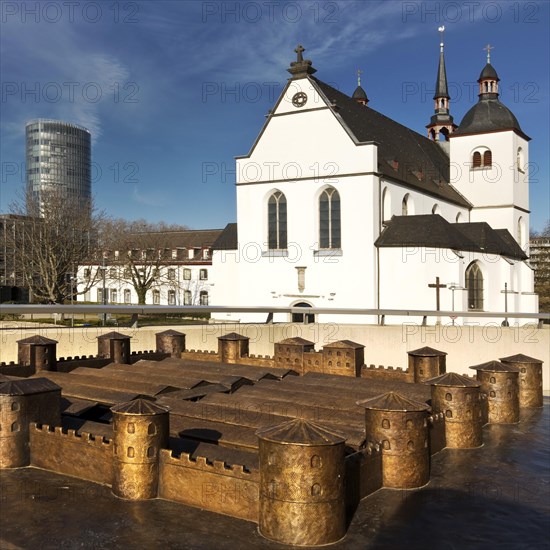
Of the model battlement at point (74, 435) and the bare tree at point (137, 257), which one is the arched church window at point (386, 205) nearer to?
the bare tree at point (137, 257)

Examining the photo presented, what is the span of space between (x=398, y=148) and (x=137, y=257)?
2974 cm

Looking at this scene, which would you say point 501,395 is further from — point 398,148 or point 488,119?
point 488,119

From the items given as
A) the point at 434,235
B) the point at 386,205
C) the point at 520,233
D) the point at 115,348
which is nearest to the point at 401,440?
the point at 115,348

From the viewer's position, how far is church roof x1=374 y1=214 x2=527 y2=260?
3772 centimetres

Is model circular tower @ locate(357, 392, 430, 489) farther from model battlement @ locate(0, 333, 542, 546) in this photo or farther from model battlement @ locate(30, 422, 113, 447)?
model battlement @ locate(30, 422, 113, 447)

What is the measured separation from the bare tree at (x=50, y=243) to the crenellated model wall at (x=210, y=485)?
3315cm

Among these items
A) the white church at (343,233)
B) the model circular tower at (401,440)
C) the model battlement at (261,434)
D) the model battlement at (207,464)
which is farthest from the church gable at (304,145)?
the model battlement at (207,464)

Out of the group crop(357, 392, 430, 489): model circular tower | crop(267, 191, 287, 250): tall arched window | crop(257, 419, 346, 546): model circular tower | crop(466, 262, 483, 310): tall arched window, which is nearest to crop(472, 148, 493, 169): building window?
crop(466, 262, 483, 310): tall arched window

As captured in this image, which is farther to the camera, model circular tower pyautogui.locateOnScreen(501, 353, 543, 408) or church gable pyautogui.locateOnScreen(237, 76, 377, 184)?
church gable pyautogui.locateOnScreen(237, 76, 377, 184)

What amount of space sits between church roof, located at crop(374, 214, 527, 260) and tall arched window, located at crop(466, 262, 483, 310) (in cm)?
132

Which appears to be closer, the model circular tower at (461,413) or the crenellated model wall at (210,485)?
the crenellated model wall at (210,485)

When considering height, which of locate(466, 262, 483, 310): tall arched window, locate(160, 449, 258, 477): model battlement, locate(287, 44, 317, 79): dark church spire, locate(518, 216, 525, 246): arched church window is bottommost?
locate(160, 449, 258, 477): model battlement

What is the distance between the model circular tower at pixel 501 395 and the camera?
13.0m

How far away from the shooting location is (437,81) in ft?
211
